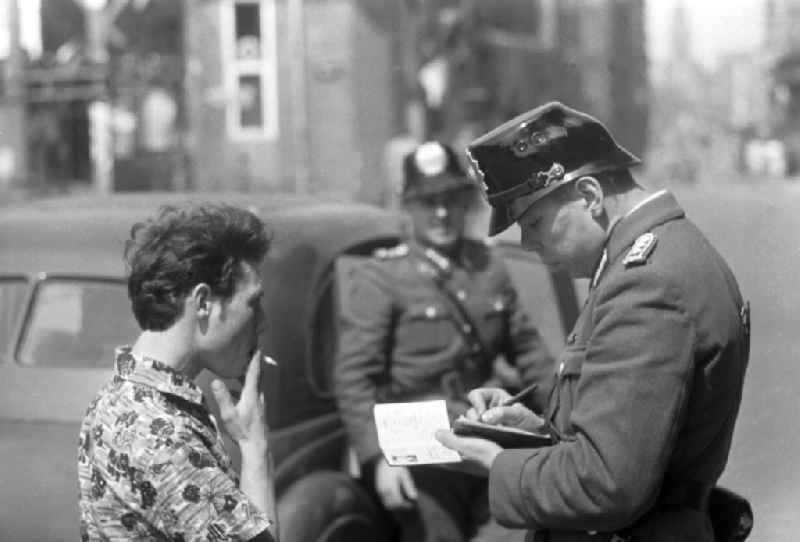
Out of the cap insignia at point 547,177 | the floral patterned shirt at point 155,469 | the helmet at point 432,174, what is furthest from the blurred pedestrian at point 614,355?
the helmet at point 432,174

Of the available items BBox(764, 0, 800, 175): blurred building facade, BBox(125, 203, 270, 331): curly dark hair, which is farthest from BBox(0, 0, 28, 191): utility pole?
BBox(125, 203, 270, 331): curly dark hair

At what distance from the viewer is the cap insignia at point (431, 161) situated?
15.1 ft

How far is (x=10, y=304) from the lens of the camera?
4.41 m

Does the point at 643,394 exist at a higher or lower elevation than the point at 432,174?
lower

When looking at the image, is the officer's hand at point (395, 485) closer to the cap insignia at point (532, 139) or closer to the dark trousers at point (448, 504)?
the dark trousers at point (448, 504)

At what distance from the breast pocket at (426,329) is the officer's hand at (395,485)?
1.24ft

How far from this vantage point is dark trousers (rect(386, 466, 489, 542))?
4.29 m

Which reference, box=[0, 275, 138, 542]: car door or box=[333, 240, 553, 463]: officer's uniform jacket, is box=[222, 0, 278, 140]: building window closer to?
box=[333, 240, 553, 463]: officer's uniform jacket

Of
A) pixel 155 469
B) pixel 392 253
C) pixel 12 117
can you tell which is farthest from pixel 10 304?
pixel 12 117

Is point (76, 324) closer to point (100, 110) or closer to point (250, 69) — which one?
point (100, 110)

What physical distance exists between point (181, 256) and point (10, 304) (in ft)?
6.90

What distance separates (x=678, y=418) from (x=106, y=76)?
57.1 feet

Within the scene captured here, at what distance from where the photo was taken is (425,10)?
22.2 metres

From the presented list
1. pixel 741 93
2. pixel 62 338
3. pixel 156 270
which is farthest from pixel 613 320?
pixel 741 93
